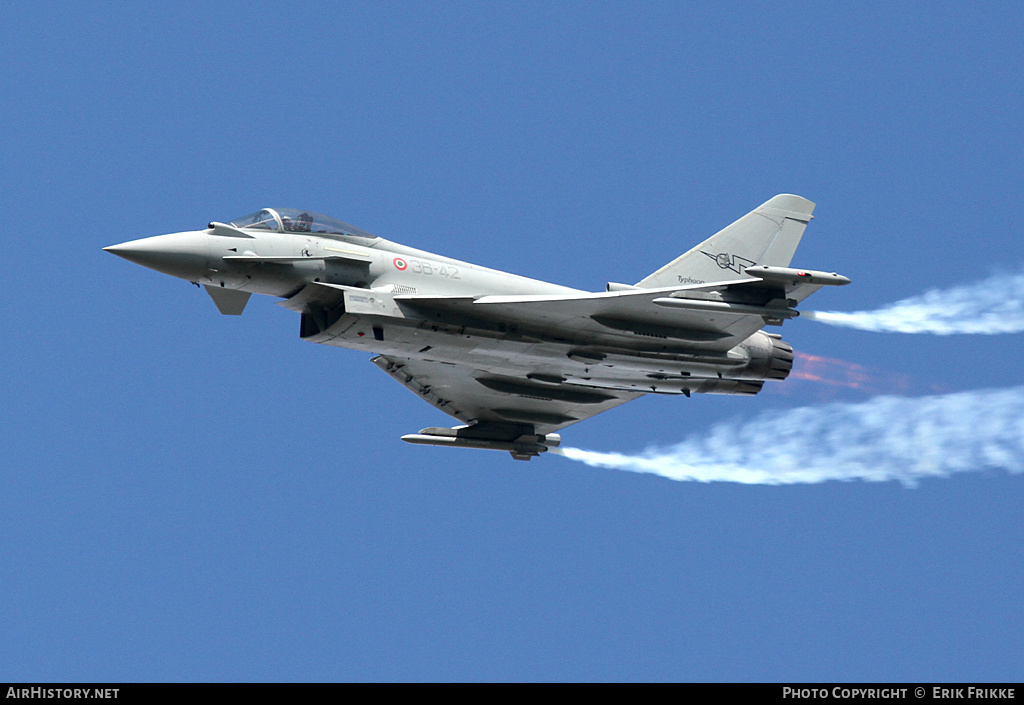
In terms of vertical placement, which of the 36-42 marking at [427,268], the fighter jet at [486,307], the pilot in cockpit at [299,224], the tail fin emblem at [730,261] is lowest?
the fighter jet at [486,307]

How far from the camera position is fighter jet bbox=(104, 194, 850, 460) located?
20516 mm

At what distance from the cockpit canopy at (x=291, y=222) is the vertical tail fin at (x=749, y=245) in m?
7.27

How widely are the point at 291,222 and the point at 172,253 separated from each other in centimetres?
219

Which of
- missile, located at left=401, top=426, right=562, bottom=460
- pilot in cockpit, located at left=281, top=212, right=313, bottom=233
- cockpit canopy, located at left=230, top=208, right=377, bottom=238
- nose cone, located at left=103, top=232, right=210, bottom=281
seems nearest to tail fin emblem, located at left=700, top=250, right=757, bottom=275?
missile, located at left=401, top=426, right=562, bottom=460

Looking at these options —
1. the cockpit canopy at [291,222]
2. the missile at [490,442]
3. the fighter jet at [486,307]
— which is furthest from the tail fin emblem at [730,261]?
the cockpit canopy at [291,222]

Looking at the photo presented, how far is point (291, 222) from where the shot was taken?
21.0 metres

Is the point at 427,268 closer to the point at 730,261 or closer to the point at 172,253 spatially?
the point at 172,253

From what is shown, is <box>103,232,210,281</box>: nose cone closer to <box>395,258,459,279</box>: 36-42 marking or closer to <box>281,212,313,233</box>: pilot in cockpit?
<box>281,212,313,233</box>: pilot in cockpit

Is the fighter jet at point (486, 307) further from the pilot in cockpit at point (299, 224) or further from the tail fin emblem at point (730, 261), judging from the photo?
the tail fin emblem at point (730, 261)

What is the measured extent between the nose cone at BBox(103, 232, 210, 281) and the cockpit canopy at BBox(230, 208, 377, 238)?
1.00 metres

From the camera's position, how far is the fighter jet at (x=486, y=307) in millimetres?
20516

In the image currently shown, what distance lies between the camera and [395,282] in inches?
839

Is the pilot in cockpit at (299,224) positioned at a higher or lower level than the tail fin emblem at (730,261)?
lower
